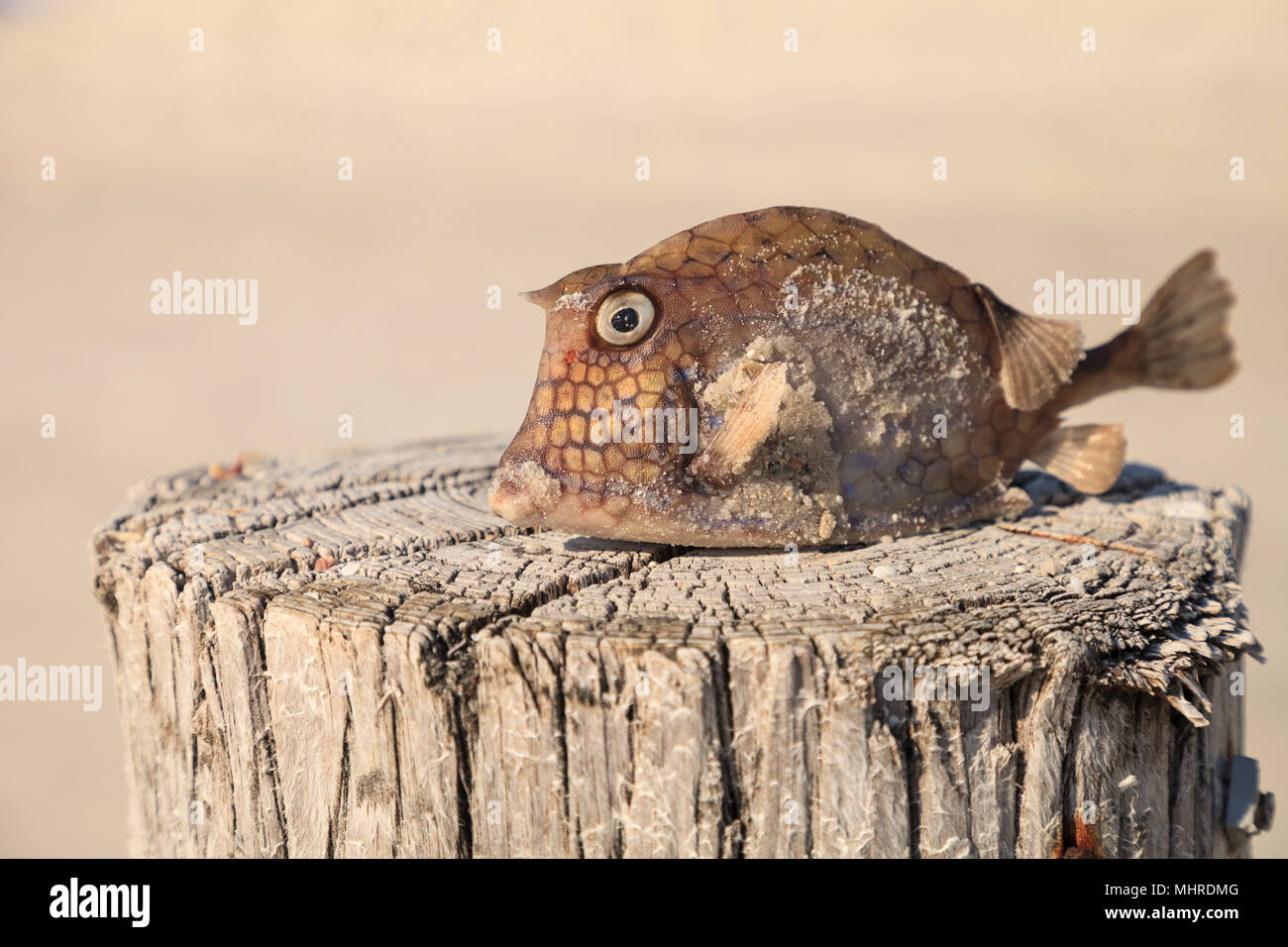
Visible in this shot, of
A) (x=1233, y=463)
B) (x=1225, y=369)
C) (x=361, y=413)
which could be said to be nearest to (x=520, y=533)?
(x=1225, y=369)

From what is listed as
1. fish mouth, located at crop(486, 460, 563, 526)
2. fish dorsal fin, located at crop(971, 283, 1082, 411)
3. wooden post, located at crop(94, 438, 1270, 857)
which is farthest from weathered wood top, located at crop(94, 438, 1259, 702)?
fish dorsal fin, located at crop(971, 283, 1082, 411)

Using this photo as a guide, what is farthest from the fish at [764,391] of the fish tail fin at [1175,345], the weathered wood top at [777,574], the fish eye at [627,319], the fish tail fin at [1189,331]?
the fish tail fin at [1189,331]

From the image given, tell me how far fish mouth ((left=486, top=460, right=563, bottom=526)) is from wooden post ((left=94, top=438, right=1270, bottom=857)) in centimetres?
11

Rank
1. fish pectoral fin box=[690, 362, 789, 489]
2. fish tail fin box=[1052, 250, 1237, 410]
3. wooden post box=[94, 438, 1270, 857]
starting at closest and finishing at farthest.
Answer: wooden post box=[94, 438, 1270, 857] < fish pectoral fin box=[690, 362, 789, 489] < fish tail fin box=[1052, 250, 1237, 410]

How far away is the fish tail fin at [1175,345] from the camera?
2945mm

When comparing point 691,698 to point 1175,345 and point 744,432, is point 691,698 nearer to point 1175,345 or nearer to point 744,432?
point 744,432

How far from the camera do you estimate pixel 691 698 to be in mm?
1911

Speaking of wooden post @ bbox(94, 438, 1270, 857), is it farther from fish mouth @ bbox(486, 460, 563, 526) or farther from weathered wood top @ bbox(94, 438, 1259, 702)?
fish mouth @ bbox(486, 460, 563, 526)

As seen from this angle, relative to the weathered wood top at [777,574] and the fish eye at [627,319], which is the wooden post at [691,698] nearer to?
the weathered wood top at [777,574]

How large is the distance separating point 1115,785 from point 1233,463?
6545 mm

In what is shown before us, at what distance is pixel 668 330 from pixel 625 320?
11 centimetres

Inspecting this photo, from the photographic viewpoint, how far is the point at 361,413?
8.70 metres

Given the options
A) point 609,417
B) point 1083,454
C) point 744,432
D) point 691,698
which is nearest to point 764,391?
point 744,432

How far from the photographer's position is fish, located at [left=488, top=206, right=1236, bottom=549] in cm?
245
